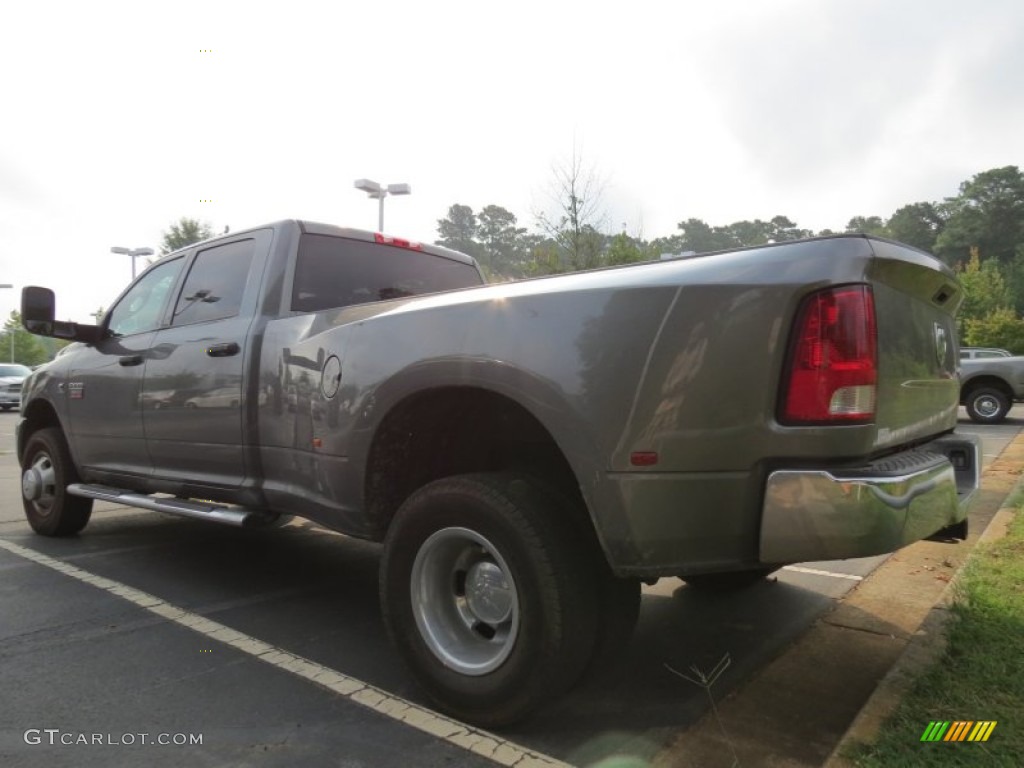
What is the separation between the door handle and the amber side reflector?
2.28 metres

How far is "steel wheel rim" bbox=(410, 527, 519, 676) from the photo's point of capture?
2.63 metres

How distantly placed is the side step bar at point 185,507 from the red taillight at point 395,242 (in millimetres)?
1708

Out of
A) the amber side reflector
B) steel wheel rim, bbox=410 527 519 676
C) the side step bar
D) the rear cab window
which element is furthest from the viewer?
the rear cab window

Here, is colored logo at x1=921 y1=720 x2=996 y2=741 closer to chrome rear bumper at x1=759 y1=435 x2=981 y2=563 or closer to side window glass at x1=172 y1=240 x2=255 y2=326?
chrome rear bumper at x1=759 y1=435 x2=981 y2=563

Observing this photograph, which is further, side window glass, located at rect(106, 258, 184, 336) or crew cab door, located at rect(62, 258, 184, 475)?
side window glass, located at rect(106, 258, 184, 336)

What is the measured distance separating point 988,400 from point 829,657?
13976 mm

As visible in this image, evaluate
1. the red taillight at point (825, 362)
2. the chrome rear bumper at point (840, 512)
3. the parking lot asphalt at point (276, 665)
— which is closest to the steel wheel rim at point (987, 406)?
the parking lot asphalt at point (276, 665)

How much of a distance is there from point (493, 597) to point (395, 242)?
2488 millimetres

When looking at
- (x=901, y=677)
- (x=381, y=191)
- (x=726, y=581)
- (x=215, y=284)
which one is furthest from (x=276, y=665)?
(x=381, y=191)

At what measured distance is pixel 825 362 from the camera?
6.76 ft

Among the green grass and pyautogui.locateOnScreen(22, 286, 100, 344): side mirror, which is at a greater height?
pyautogui.locateOnScreen(22, 286, 100, 344): side mirror

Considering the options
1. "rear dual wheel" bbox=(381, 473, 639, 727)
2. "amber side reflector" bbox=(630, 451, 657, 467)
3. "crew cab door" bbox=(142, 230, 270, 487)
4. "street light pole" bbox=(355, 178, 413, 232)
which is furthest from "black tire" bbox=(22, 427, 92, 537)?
"street light pole" bbox=(355, 178, 413, 232)

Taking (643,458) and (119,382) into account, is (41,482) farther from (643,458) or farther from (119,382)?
(643,458)

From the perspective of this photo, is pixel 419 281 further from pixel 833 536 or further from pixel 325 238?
pixel 833 536
